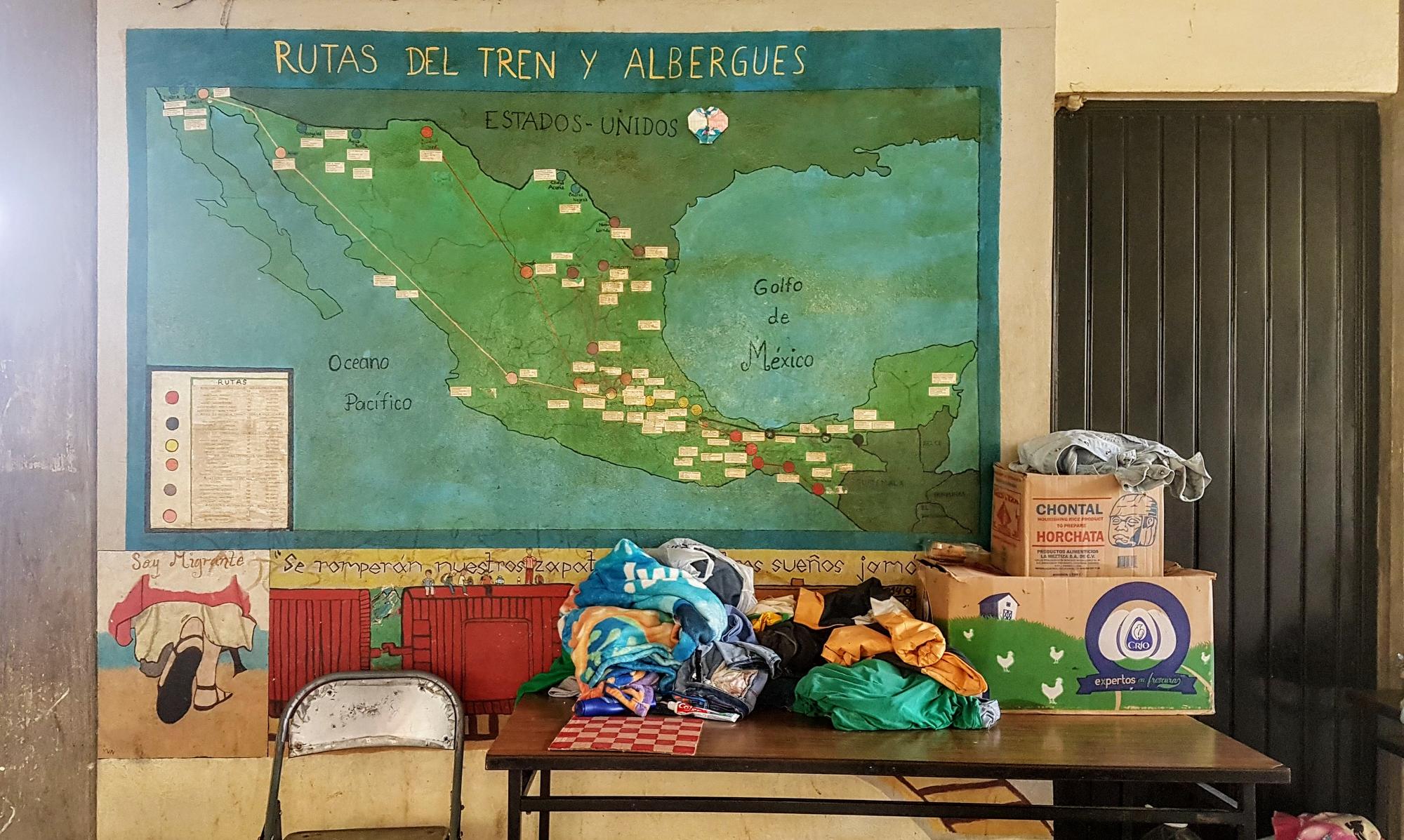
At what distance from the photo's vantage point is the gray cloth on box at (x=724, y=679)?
2.34 metres

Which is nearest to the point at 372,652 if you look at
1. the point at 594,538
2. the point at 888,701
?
the point at 594,538

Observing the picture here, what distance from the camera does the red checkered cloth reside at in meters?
2.09

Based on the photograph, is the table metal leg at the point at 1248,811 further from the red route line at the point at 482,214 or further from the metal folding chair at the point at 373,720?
the red route line at the point at 482,214

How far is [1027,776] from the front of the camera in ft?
6.70

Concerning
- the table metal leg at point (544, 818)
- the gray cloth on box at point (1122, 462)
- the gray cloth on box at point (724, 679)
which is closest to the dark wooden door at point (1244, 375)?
the gray cloth on box at point (1122, 462)

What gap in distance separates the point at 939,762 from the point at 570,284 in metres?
1.87

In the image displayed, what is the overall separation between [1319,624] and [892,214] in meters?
2.08

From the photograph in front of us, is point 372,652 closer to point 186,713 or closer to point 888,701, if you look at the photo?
point 186,713

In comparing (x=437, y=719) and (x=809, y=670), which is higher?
(x=809, y=670)

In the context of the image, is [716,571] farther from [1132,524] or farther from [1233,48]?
[1233,48]

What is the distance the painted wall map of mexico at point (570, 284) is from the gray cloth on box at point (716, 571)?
20 cm

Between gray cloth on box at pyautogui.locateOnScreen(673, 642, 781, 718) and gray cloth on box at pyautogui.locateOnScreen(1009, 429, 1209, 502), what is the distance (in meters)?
1.05

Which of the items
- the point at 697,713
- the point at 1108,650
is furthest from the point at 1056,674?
the point at 697,713

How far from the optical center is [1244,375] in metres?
2.91
